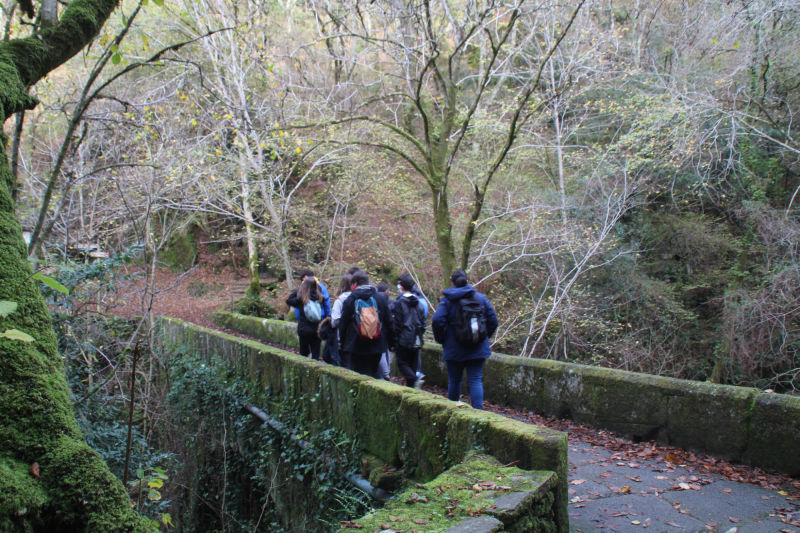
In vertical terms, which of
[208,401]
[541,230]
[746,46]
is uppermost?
[746,46]

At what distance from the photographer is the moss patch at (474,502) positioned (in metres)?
2.70

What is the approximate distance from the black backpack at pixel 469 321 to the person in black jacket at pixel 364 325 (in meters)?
1.19

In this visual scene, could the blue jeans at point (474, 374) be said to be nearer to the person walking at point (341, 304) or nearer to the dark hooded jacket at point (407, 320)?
the dark hooded jacket at point (407, 320)

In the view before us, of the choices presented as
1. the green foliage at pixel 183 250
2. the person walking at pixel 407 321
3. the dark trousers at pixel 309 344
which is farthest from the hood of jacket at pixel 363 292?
the green foliage at pixel 183 250

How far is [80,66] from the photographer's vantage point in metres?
15.2

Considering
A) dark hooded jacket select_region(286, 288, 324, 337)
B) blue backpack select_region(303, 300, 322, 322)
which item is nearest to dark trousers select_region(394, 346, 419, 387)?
Result: blue backpack select_region(303, 300, 322, 322)

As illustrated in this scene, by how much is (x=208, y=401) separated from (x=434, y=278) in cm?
722

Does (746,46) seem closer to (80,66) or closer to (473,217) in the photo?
(473,217)

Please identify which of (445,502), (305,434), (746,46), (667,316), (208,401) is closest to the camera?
(445,502)

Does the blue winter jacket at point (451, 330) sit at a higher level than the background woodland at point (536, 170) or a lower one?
lower

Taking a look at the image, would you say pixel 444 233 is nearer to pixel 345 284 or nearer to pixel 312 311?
pixel 345 284

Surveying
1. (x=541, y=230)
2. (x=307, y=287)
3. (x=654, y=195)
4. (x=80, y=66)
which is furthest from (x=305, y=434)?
(x=80, y=66)

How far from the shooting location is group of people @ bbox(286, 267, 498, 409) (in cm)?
552

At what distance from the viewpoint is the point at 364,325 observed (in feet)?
20.4
